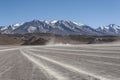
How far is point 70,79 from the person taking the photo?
11234mm

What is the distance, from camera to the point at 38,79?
466 inches

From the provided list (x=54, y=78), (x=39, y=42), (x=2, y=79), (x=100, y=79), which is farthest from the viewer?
(x=39, y=42)

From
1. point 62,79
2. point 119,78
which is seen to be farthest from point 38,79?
point 119,78

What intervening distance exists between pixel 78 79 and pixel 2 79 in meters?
2.95

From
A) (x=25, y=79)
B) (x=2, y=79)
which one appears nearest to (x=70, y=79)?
(x=25, y=79)

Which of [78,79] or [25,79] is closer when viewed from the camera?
[78,79]

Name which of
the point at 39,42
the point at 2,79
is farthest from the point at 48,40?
the point at 2,79

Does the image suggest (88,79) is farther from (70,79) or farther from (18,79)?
(18,79)

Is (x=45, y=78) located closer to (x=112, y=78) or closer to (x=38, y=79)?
(x=38, y=79)

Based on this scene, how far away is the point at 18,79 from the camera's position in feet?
40.2

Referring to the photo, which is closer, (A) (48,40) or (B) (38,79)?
(B) (38,79)

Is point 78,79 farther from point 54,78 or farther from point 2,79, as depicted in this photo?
point 2,79

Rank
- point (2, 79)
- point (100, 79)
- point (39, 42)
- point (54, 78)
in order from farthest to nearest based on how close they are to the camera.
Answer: point (39, 42), point (2, 79), point (54, 78), point (100, 79)

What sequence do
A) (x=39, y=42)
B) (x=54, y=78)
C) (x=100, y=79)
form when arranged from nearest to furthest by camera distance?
(x=100, y=79), (x=54, y=78), (x=39, y=42)
